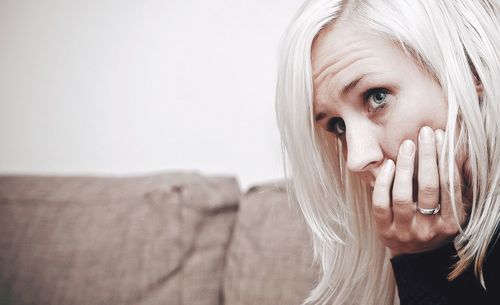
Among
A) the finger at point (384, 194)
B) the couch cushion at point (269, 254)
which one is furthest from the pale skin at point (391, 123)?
the couch cushion at point (269, 254)

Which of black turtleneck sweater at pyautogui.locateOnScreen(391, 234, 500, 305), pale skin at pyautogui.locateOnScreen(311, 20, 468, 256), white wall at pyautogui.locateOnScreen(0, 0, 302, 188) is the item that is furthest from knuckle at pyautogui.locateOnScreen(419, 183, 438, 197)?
white wall at pyautogui.locateOnScreen(0, 0, 302, 188)

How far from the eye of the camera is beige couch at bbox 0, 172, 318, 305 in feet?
4.20

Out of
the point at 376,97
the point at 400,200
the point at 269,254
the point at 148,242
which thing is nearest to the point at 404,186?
the point at 400,200

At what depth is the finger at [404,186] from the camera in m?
0.88

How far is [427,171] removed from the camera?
0.87m

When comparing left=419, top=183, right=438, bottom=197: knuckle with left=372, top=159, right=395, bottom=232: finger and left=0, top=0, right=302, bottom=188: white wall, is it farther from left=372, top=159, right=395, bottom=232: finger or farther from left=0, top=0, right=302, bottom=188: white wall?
left=0, top=0, right=302, bottom=188: white wall

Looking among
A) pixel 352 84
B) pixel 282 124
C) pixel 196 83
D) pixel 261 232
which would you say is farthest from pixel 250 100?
pixel 352 84

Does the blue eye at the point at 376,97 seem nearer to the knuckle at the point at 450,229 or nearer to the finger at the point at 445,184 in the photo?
the finger at the point at 445,184

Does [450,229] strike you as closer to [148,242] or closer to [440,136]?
[440,136]

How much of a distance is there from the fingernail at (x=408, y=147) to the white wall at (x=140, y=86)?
73 cm

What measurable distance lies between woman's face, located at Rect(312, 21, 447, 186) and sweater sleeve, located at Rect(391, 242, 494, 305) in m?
0.17

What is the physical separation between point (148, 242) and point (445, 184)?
76cm

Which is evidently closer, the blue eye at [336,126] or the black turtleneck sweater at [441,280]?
the black turtleneck sweater at [441,280]

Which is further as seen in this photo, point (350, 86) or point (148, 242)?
point (148, 242)
